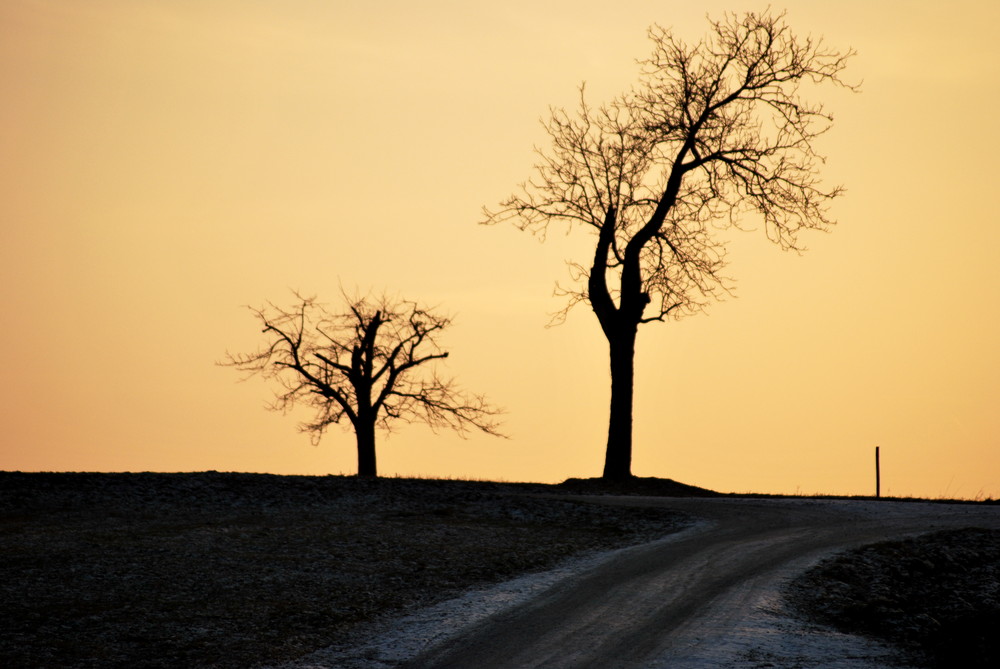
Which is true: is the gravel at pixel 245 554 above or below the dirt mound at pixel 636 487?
below

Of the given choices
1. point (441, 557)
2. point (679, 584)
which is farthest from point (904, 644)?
point (441, 557)

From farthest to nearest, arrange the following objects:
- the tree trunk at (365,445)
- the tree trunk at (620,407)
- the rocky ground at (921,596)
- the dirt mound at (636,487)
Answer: the tree trunk at (365,445) < the tree trunk at (620,407) < the dirt mound at (636,487) < the rocky ground at (921,596)

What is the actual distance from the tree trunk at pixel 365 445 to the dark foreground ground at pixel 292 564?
11.0 metres

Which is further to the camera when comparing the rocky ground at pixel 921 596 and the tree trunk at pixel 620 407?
the tree trunk at pixel 620 407

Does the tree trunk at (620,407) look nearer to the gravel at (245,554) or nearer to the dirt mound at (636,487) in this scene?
the dirt mound at (636,487)

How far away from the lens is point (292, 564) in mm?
18750

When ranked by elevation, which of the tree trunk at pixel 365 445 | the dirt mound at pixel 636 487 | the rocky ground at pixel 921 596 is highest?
the tree trunk at pixel 365 445

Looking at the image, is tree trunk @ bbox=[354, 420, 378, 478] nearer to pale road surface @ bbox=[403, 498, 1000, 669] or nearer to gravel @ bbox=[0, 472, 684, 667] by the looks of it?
gravel @ bbox=[0, 472, 684, 667]

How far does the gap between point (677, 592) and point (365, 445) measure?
23.2 m

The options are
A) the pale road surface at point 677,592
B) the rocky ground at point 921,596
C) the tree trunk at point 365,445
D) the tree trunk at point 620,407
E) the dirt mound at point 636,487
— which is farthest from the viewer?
the tree trunk at point 365,445

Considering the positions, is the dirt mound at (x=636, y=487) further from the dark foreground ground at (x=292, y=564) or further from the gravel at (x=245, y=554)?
the dark foreground ground at (x=292, y=564)

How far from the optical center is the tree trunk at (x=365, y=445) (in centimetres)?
3875

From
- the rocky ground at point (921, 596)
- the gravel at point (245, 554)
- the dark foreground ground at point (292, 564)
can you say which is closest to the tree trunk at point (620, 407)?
the gravel at point (245, 554)

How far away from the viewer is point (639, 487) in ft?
103
